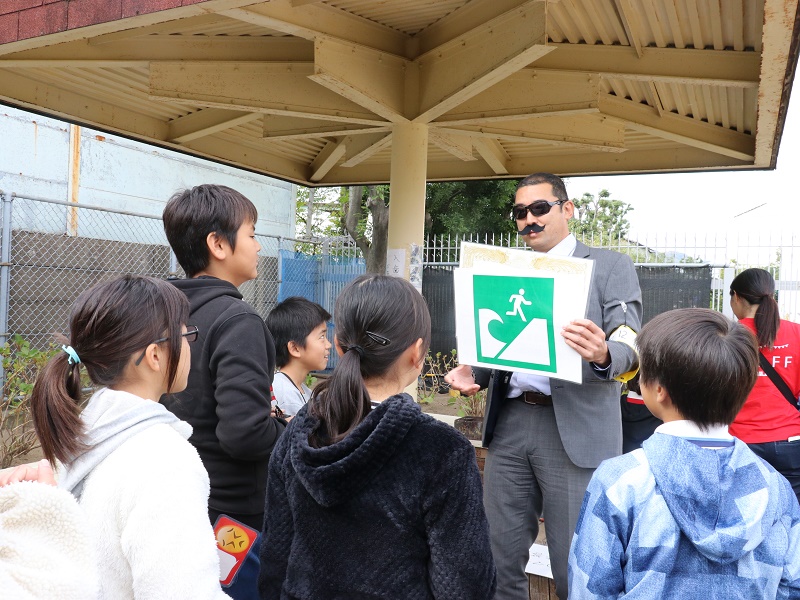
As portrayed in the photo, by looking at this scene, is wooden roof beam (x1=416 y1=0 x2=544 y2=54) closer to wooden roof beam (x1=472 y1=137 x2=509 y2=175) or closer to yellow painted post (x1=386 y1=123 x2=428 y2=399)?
yellow painted post (x1=386 y1=123 x2=428 y2=399)

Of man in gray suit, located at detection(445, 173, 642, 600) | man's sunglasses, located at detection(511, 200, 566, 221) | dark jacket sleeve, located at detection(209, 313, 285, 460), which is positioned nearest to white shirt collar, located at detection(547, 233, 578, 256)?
man in gray suit, located at detection(445, 173, 642, 600)

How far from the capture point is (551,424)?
9.62 feet

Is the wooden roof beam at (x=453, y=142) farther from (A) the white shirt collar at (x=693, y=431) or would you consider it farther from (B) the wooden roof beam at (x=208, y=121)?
(A) the white shirt collar at (x=693, y=431)

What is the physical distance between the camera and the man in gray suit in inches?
113

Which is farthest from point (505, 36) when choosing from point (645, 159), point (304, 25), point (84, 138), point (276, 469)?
point (84, 138)

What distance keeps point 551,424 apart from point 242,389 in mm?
1374

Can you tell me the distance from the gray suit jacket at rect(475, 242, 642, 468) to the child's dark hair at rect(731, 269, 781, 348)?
1605mm

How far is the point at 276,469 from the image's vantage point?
71.7 inches

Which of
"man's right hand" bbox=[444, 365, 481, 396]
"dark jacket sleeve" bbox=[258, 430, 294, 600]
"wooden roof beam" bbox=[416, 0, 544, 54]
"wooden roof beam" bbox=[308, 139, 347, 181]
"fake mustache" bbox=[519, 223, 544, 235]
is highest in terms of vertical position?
"wooden roof beam" bbox=[416, 0, 544, 54]

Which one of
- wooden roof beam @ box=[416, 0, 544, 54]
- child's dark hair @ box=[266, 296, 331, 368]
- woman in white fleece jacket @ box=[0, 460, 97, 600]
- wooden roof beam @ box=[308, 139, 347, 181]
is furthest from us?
wooden roof beam @ box=[308, 139, 347, 181]

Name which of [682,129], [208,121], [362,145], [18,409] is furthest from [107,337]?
[362,145]

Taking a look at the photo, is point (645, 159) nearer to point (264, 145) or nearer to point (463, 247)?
point (264, 145)

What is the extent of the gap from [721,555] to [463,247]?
4.78ft

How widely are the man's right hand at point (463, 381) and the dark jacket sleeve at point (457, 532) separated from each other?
1418 millimetres
